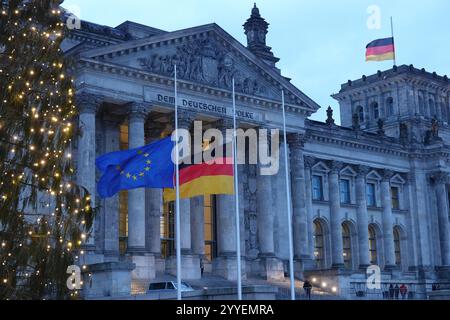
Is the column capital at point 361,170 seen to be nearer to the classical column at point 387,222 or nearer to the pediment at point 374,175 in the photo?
the pediment at point 374,175

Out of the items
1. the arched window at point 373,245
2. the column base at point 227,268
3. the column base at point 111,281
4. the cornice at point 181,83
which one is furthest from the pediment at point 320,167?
the column base at point 111,281

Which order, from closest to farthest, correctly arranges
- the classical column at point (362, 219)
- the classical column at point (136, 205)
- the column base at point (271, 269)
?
the classical column at point (136, 205) < the column base at point (271, 269) < the classical column at point (362, 219)

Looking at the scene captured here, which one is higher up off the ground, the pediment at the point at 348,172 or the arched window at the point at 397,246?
the pediment at the point at 348,172

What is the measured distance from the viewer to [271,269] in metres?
48.0

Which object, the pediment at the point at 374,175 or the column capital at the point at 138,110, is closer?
the column capital at the point at 138,110

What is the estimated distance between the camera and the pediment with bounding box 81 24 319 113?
42.9 meters

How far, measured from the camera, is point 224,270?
1800 inches

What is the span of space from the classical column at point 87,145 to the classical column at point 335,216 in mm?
24889

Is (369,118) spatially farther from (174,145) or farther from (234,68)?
(174,145)

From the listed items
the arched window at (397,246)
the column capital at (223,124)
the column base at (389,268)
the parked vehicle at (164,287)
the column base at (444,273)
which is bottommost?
the parked vehicle at (164,287)

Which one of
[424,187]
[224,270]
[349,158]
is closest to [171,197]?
[224,270]

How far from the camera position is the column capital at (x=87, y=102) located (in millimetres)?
40625

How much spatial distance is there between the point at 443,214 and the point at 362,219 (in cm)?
964

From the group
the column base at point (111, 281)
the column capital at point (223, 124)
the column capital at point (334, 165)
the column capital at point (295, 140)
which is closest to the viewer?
the column base at point (111, 281)
